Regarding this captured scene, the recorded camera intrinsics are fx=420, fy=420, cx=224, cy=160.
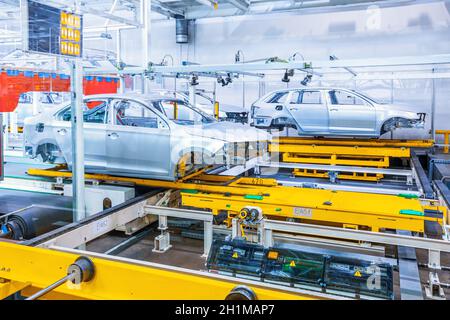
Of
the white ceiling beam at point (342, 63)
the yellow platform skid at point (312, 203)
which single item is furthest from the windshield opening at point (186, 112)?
the yellow platform skid at point (312, 203)

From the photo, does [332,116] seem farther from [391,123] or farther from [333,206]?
[333,206]

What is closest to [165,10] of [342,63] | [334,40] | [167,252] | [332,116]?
[334,40]

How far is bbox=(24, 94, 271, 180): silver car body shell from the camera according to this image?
17.6ft

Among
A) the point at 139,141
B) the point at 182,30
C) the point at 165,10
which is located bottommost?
the point at 139,141

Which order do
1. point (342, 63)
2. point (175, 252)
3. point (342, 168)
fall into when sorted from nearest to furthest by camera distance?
1. point (342, 63)
2. point (175, 252)
3. point (342, 168)

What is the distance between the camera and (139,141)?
5559 millimetres

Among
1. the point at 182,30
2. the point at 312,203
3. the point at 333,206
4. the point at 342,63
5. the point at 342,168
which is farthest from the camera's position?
the point at 182,30

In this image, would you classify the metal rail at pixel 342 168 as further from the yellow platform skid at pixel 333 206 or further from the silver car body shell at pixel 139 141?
the yellow platform skid at pixel 333 206

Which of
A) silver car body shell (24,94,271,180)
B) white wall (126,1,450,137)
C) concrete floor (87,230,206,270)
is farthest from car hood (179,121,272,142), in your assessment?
white wall (126,1,450,137)

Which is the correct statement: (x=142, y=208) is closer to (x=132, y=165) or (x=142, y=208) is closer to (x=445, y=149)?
(x=132, y=165)

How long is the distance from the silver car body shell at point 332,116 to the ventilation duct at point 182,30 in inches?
206

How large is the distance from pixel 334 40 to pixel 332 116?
4.07 m
